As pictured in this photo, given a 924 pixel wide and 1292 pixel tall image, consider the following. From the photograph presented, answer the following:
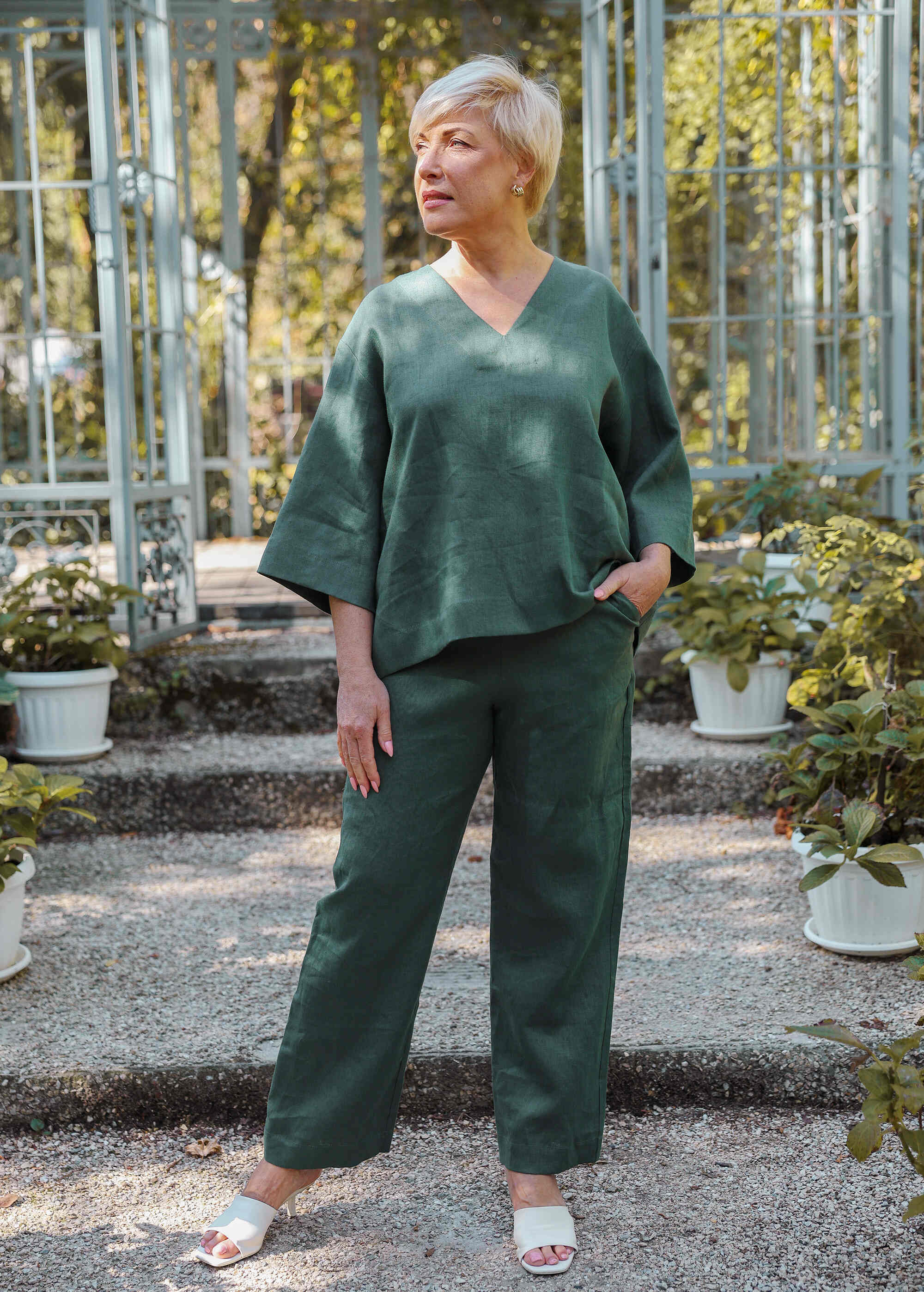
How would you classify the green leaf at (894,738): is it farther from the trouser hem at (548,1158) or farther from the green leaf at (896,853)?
the trouser hem at (548,1158)

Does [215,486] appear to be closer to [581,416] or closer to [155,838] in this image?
[155,838]

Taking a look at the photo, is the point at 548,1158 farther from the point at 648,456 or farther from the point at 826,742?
the point at 826,742

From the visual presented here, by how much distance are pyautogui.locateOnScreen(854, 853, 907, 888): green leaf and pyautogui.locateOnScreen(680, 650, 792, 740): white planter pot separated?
1350 millimetres

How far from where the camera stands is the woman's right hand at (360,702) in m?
1.76

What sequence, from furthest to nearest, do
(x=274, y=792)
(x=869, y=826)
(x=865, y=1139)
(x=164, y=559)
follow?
1. (x=164, y=559)
2. (x=274, y=792)
3. (x=869, y=826)
4. (x=865, y=1139)

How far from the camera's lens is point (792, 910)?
2.95 m

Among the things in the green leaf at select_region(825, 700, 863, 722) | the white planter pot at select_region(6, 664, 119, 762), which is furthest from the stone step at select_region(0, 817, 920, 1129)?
the green leaf at select_region(825, 700, 863, 722)

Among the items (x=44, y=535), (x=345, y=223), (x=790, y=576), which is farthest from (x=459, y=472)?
(x=345, y=223)

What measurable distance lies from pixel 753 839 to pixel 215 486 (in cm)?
482

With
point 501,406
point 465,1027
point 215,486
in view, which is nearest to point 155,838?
point 465,1027

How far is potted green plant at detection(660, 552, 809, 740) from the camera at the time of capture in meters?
3.77

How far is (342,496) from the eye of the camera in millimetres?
1784

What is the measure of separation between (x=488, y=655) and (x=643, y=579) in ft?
0.80

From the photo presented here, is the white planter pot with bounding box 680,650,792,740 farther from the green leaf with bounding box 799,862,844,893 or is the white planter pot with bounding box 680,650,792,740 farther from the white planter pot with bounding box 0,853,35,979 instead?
the white planter pot with bounding box 0,853,35,979
